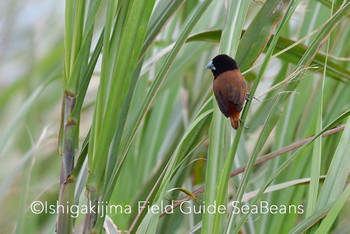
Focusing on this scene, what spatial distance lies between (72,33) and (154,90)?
4.8 inches

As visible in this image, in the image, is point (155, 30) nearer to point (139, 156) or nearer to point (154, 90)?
point (154, 90)

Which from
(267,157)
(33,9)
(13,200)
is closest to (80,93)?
(267,157)

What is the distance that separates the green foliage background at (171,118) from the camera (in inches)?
24.3

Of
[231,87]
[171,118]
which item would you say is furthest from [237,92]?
[171,118]

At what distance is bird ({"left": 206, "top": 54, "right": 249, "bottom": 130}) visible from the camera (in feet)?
2.27

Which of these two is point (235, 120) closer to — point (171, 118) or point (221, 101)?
point (221, 101)

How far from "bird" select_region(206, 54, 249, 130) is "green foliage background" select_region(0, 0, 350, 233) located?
0.02 metres

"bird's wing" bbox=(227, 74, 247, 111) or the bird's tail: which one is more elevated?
"bird's wing" bbox=(227, 74, 247, 111)

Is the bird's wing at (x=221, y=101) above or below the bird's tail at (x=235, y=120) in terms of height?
above

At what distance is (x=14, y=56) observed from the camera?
1.56 meters

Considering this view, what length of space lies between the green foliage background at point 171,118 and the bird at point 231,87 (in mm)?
17

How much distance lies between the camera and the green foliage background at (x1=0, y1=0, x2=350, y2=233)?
0.62 meters

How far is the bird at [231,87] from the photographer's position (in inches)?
27.3

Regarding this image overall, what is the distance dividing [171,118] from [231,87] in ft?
2.17
